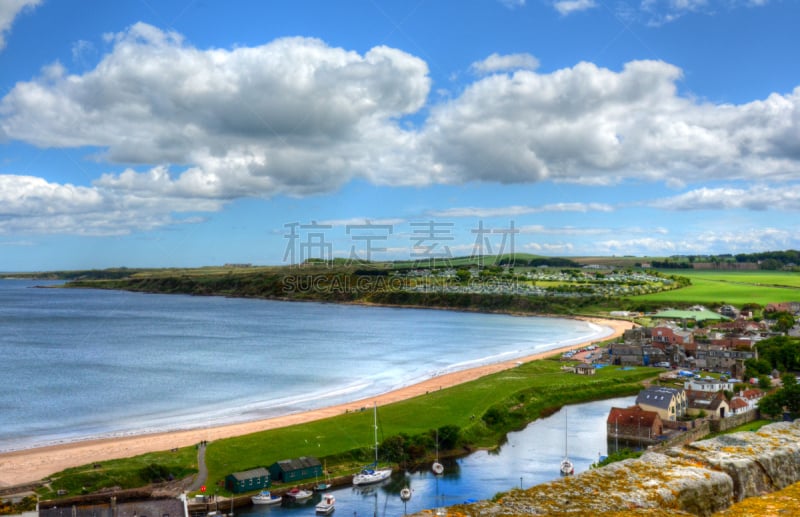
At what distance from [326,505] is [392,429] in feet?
37.0

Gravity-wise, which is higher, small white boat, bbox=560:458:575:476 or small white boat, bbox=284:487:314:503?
small white boat, bbox=560:458:575:476

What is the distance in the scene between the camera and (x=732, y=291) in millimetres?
135875

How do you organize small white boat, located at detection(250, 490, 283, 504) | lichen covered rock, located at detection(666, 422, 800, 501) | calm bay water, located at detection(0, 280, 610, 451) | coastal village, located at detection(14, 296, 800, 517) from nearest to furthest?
1. lichen covered rock, located at detection(666, 422, 800, 501)
2. small white boat, located at detection(250, 490, 283, 504)
3. coastal village, located at detection(14, 296, 800, 517)
4. calm bay water, located at detection(0, 280, 610, 451)

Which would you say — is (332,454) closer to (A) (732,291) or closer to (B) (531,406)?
(B) (531,406)

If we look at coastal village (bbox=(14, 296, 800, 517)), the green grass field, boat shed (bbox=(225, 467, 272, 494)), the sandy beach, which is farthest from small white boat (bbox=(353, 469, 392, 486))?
the sandy beach

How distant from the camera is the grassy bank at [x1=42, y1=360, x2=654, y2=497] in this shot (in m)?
31.2

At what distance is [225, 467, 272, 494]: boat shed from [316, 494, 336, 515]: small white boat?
3329mm

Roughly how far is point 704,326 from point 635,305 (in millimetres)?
34120

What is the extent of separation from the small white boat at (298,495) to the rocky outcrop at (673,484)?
26.8 m

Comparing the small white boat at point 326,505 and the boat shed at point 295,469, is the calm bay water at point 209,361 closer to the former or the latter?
the boat shed at point 295,469

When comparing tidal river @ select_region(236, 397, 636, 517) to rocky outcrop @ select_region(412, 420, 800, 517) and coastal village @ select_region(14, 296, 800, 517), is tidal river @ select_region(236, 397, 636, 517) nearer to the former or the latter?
coastal village @ select_region(14, 296, 800, 517)

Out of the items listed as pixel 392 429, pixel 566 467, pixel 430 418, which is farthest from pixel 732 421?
pixel 392 429

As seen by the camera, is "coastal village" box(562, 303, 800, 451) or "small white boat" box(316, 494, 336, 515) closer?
"small white boat" box(316, 494, 336, 515)

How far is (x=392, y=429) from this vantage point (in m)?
38.2
